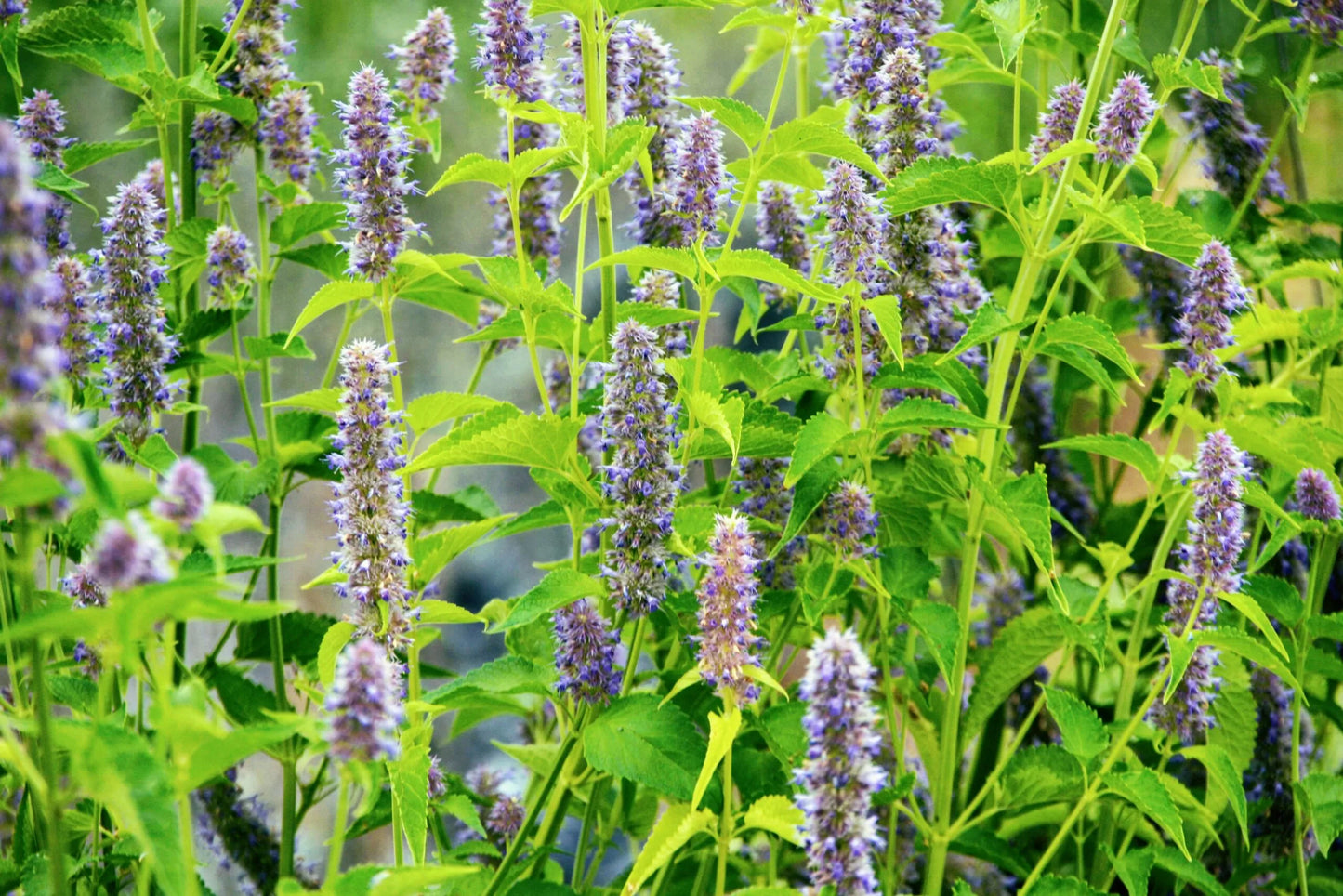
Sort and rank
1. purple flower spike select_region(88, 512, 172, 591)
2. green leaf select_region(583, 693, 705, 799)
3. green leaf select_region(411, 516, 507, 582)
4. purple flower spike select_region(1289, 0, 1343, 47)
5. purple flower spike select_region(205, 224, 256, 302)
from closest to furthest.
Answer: purple flower spike select_region(88, 512, 172, 591)
green leaf select_region(583, 693, 705, 799)
green leaf select_region(411, 516, 507, 582)
purple flower spike select_region(205, 224, 256, 302)
purple flower spike select_region(1289, 0, 1343, 47)

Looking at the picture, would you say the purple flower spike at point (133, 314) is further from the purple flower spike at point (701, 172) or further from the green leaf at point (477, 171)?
the purple flower spike at point (701, 172)

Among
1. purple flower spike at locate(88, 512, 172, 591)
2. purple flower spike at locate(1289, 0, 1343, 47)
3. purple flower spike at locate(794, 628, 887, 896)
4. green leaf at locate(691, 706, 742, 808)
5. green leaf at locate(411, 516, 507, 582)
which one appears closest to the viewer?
purple flower spike at locate(88, 512, 172, 591)

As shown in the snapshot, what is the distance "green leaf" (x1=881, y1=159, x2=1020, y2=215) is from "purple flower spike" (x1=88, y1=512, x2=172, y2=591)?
27.2 inches

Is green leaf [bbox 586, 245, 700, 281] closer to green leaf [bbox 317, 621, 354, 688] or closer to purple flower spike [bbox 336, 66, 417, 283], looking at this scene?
purple flower spike [bbox 336, 66, 417, 283]

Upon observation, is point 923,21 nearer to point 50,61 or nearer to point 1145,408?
point 1145,408

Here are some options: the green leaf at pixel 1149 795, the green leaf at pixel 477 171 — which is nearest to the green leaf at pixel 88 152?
the green leaf at pixel 477 171

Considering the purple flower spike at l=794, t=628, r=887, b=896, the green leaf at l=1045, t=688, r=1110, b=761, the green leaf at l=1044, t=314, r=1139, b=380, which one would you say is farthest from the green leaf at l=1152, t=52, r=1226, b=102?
the purple flower spike at l=794, t=628, r=887, b=896

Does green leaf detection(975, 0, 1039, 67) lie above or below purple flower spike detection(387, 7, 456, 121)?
→ above

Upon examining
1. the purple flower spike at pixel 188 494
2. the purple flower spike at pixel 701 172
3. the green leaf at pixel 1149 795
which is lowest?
the green leaf at pixel 1149 795

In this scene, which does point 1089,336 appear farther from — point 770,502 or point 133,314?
point 133,314

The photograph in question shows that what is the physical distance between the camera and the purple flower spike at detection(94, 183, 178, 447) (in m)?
1.12

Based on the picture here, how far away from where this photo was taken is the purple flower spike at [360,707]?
66 centimetres

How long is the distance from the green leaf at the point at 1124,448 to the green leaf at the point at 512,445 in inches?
18.5

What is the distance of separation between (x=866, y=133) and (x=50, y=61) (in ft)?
5.71
